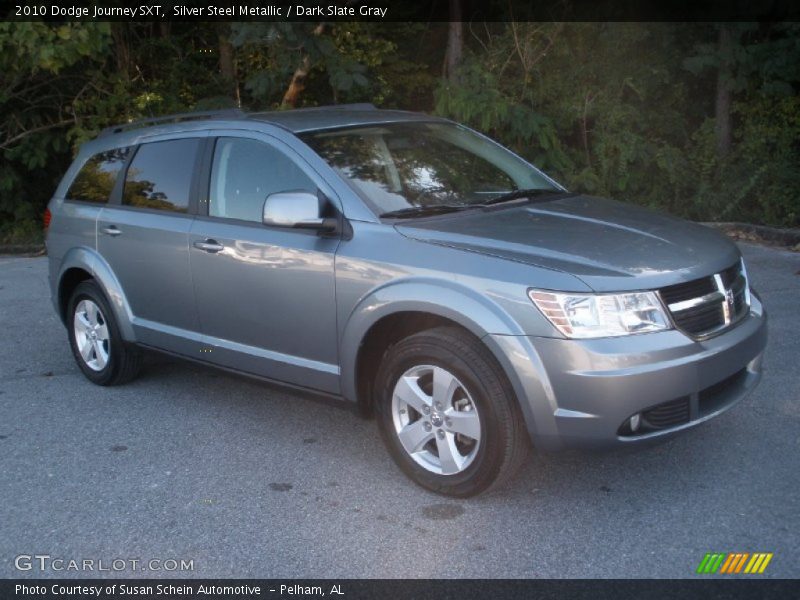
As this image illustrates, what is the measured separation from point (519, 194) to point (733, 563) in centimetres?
236

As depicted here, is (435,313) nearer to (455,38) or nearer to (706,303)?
(706,303)

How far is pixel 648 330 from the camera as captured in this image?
3938mm

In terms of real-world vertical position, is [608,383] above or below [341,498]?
above

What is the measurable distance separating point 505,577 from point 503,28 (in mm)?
10985

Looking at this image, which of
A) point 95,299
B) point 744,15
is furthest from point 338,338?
point 744,15

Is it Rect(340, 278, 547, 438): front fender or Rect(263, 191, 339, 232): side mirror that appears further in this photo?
Rect(263, 191, 339, 232): side mirror

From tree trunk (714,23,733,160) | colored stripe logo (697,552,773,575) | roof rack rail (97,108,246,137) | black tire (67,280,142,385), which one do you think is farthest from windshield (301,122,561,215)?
tree trunk (714,23,733,160)

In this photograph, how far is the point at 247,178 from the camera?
5238 millimetres

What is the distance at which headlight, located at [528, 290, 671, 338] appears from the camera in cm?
389

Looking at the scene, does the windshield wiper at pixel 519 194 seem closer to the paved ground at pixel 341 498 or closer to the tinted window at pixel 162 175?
the paved ground at pixel 341 498

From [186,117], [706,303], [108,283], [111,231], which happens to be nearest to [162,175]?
[186,117]

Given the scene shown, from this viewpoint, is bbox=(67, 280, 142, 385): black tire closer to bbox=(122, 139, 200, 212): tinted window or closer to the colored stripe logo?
bbox=(122, 139, 200, 212): tinted window

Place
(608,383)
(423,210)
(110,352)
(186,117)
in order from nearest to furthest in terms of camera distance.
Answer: (608,383), (423,210), (186,117), (110,352)

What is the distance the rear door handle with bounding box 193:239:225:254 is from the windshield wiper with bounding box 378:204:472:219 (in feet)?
3.49
